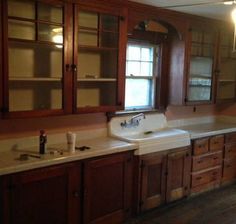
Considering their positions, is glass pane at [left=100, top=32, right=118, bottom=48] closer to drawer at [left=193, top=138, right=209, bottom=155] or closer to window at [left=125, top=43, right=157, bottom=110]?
window at [left=125, top=43, right=157, bottom=110]

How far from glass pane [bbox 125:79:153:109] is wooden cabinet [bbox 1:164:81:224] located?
4.27 ft

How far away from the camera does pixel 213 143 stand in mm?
4059

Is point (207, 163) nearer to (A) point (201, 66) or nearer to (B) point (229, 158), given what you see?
(B) point (229, 158)

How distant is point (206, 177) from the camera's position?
4066mm

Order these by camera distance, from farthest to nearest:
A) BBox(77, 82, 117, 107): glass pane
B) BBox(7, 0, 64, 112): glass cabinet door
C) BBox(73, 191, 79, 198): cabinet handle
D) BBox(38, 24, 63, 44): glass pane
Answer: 1. BBox(77, 82, 117, 107): glass pane
2. BBox(73, 191, 79, 198): cabinet handle
3. BBox(38, 24, 63, 44): glass pane
4. BBox(7, 0, 64, 112): glass cabinet door

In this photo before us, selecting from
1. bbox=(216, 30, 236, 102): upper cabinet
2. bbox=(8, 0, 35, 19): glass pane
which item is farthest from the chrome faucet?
bbox=(8, 0, 35, 19): glass pane

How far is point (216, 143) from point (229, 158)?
1.36ft

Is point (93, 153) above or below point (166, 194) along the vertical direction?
above

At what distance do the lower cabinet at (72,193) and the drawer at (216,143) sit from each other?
4.36 ft

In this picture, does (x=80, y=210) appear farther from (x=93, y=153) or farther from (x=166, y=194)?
(x=166, y=194)

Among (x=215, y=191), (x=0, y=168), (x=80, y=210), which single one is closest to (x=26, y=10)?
(x=0, y=168)

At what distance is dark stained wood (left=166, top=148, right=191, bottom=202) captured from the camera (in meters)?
3.57

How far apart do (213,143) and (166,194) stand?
3.18ft

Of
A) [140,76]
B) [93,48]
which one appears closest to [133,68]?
[140,76]
